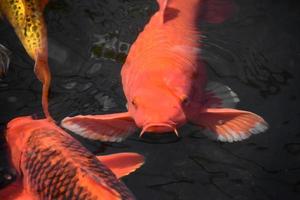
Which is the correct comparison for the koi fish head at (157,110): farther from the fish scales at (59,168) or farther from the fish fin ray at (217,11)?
the fish fin ray at (217,11)

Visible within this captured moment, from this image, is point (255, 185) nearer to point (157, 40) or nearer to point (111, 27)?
point (157, 40)

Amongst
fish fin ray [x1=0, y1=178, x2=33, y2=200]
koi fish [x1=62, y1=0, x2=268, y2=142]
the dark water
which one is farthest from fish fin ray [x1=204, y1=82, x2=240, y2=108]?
fish fin ray [x1=0, y1=178, x2=33, y2=200]

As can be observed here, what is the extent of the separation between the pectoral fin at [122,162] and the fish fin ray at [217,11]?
4.78ft

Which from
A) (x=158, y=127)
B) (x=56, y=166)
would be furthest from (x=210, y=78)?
(x=56, y=166)

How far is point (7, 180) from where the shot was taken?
10.2 ft

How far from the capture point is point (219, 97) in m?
3.47

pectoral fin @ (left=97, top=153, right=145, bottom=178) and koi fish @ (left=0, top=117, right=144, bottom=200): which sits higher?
koi fish @ (left=0, top=117, right=144, bottom=200)

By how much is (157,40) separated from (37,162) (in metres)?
1.30

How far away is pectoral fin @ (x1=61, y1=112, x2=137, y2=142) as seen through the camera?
3336mm

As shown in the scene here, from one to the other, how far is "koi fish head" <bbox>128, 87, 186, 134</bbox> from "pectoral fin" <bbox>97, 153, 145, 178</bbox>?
0.72 ft

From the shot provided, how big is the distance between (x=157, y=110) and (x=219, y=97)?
660 millimetres

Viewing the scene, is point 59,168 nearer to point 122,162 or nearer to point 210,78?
point 122,162

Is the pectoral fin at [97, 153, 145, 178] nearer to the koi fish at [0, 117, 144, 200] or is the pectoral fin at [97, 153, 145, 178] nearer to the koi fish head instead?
the koi fish at [0, 117, 144, 200]

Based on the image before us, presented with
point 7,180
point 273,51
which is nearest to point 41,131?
point 7,180
